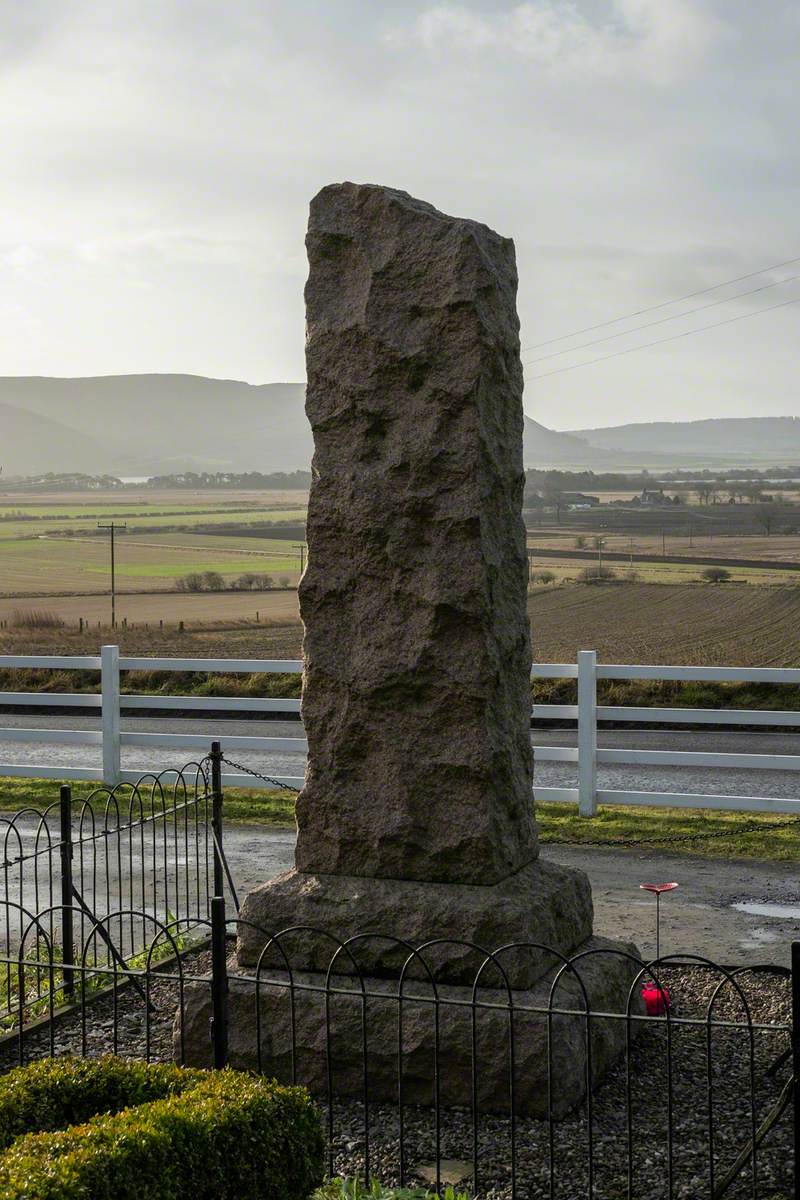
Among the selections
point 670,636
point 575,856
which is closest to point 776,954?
point 575,856

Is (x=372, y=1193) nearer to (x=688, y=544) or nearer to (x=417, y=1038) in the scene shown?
(x=417, y=1038)

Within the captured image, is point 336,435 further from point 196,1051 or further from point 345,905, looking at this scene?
point 196,1051

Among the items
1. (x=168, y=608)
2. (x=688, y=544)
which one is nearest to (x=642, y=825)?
(x=168, y=608)

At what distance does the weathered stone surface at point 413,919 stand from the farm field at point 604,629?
1975cm

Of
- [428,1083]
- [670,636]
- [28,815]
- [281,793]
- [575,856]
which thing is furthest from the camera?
[670,636]

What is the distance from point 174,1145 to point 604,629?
1039 inches

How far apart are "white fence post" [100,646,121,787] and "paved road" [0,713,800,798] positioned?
2.15 metres

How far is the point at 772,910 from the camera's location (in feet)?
28.4

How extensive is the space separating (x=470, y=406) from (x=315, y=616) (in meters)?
1.22

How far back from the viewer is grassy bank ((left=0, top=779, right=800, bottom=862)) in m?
10.6

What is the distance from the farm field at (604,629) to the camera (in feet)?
88.6

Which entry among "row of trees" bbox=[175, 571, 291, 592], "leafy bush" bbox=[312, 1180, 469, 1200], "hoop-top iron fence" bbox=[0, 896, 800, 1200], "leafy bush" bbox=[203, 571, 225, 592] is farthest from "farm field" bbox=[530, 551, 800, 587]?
"leafy bush" bbox=[312, 1180, 469, 1200]

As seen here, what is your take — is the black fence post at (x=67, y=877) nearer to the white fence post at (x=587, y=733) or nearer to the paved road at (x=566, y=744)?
the white fence post at (x=587, y=733)

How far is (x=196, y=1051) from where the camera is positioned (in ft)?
19.6
